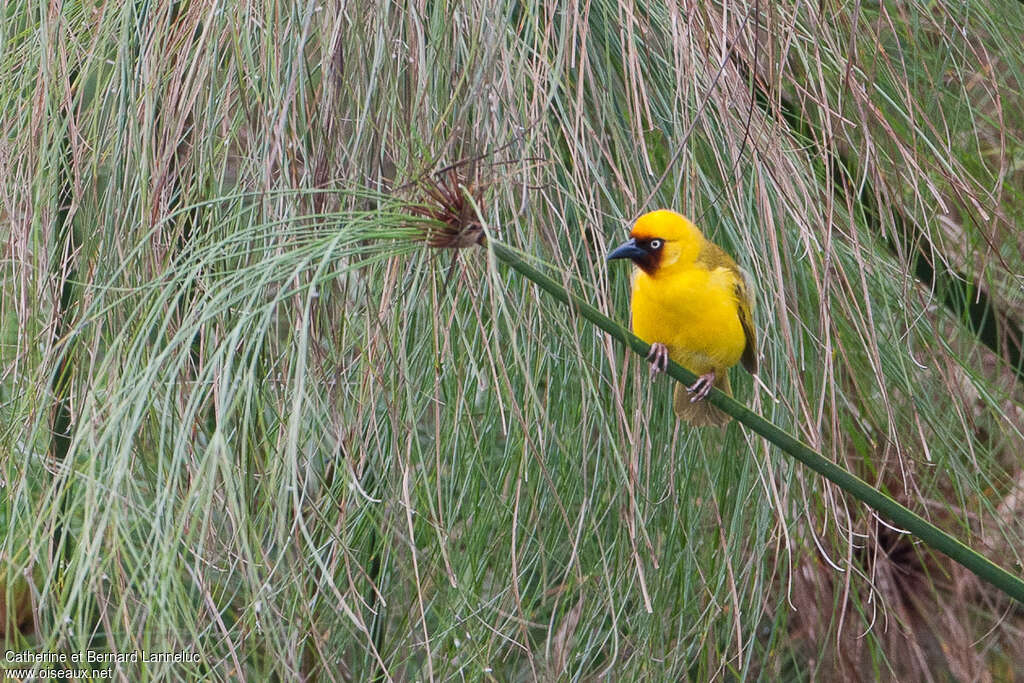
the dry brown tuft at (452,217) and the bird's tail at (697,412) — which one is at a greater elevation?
the dry brown tuft at (452,217)

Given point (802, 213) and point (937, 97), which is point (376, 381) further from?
point (937, 97)

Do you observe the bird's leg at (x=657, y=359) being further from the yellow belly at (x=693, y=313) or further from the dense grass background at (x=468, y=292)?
the yellow belly at (x=693, y=313)

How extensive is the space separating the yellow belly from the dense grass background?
1.6 inches

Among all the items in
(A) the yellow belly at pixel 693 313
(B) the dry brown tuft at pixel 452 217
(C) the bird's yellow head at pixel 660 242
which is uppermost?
(B) the dry brown tuft at pixel 452 217

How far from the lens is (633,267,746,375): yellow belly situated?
113 cm

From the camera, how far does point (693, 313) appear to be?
1.18m

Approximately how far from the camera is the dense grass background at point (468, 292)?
0.89 m

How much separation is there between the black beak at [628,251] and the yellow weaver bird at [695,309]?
13 millimetres

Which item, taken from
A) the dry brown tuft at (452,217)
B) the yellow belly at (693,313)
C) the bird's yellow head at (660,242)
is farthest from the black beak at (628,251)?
the dry brown tuft at (452,217)

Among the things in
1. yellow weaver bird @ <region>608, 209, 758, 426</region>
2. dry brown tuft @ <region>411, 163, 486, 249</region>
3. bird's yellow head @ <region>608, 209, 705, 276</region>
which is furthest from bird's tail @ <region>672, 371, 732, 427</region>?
dry brown tuft @ <region>411, 163, 486, 249</region>

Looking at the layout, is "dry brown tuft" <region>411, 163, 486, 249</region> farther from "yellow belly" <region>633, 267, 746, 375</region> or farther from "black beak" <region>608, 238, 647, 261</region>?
"yellow belly" <region>633, 267, 746, 375</region>

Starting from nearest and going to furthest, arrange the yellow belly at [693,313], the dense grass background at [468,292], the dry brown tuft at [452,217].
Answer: the dry brown tuft at [452,217] < the dense grass background at [468,292] < the yellow belly at [693,313]

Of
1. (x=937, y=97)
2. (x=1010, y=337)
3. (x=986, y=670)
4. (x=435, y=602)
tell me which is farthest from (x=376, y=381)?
(x=986, y=670)

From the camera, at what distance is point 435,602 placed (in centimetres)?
114
